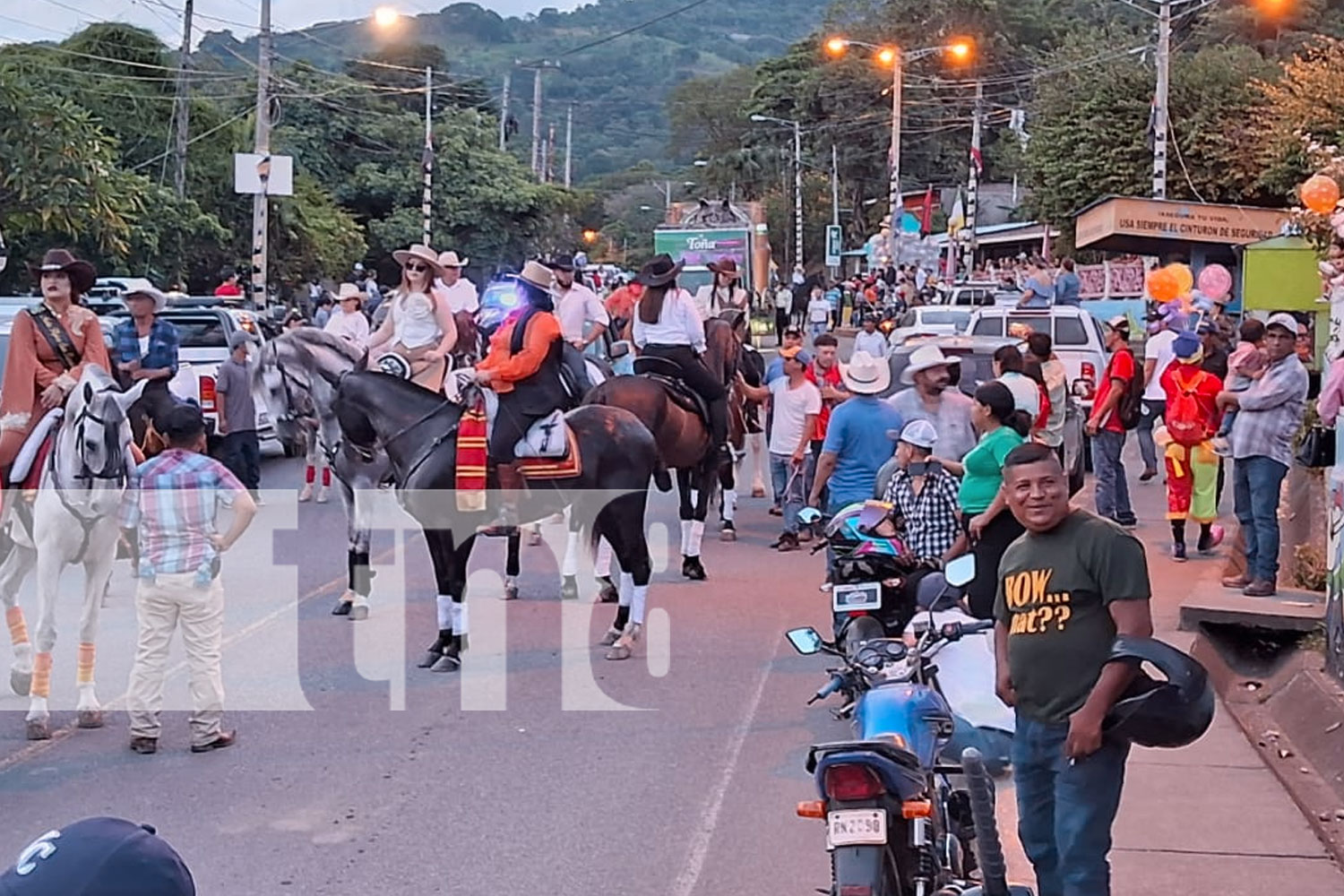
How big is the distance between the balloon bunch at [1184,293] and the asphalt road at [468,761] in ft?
32.8

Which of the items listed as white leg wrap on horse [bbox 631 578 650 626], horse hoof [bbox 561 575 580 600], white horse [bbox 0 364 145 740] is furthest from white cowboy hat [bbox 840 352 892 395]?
white horse [bbox 0 364 145 740]

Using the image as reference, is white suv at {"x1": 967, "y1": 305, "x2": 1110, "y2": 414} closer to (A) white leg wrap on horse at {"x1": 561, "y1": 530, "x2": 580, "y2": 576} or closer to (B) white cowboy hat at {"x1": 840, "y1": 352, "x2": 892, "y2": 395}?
(A) white leg wrap on horse at {"x1": 561, "y1": 530, "x2": 580, "y2": 576}

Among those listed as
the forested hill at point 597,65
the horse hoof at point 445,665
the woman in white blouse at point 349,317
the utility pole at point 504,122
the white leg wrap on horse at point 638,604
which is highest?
the forested hill at point 597,65

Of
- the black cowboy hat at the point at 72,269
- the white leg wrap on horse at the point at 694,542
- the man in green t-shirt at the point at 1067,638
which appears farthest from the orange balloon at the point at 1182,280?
the man in green t-shirt at the point at 1067,638

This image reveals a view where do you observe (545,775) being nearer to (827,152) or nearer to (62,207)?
(62,207)

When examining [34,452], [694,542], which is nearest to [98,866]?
[34,452]

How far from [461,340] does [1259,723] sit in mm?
8662

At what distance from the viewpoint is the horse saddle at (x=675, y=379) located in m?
14.0

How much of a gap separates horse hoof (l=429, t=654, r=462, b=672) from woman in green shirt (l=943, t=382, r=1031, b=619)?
3363 millimetres

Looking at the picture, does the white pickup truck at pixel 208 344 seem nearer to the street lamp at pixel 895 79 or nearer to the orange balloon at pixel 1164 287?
the orange balloon at pixel 1164 287


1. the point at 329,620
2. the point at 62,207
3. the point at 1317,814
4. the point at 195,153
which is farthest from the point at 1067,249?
the point at 1317,814

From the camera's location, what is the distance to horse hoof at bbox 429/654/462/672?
1066cm

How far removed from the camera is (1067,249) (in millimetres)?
45438

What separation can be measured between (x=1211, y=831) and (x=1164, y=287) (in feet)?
56.7
